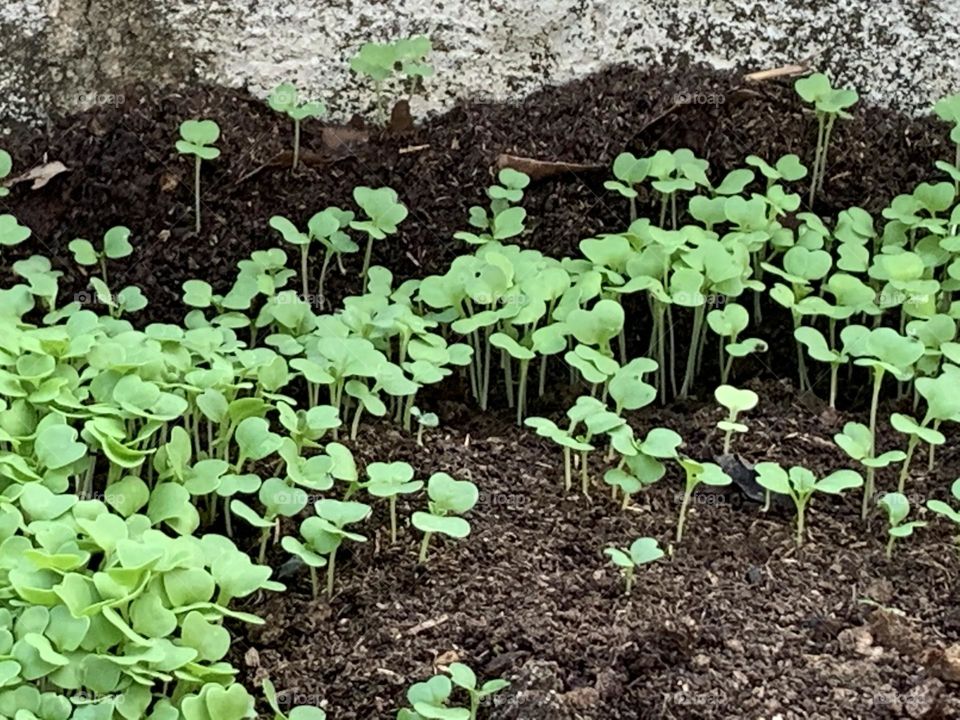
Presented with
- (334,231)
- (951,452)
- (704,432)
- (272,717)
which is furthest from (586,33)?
(272,717)

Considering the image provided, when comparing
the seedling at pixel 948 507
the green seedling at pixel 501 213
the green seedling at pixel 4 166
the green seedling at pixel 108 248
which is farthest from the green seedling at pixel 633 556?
the green seedling at pixel 4 166

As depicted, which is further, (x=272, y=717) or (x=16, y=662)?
(x=272, y=717)

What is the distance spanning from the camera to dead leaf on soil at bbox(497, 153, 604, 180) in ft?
8.19

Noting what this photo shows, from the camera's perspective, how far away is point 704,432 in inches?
82.4

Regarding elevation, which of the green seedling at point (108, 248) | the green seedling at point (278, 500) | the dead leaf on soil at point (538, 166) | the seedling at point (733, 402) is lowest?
the green seedling at point (278, 500)

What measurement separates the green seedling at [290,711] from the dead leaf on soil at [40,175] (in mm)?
1216

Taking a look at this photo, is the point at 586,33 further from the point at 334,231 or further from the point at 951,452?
the point at 951,452

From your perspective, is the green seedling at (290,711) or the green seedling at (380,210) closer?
the green seedling at (290,711)

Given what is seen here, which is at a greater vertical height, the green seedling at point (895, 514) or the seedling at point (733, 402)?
the seedling at point (733, 402)

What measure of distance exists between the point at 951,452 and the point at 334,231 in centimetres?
106

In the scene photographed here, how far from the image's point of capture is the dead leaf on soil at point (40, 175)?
246cm

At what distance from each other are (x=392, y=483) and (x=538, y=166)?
2.93 ft

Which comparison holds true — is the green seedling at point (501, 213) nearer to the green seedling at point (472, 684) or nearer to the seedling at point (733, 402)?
the seedling at point (733, 402)

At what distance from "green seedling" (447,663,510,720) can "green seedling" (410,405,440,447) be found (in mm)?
542
